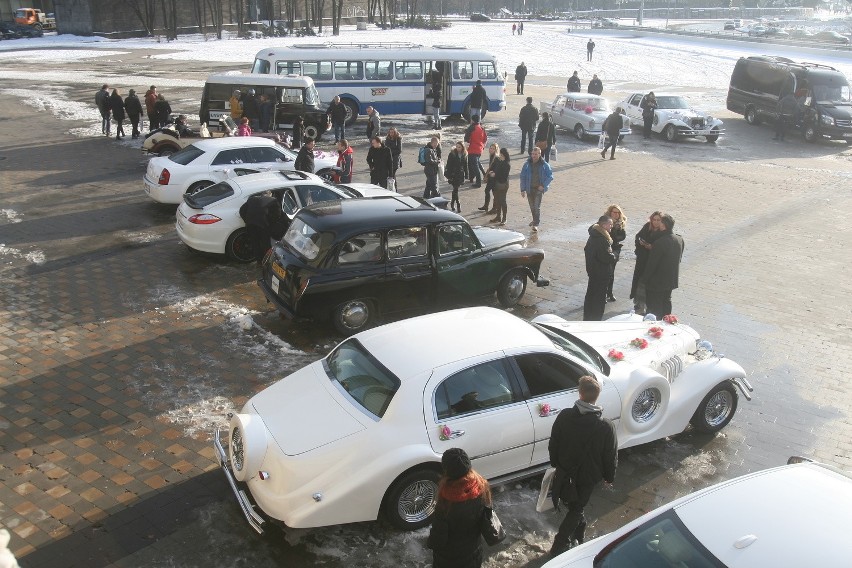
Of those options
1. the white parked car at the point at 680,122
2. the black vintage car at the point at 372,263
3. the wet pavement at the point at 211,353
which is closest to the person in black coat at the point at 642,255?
the wet pavement at the point at 211,353

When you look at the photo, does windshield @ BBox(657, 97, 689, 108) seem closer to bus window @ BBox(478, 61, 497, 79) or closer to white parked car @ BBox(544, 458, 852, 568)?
bus window @ BBox(478, 61, 497, 79)

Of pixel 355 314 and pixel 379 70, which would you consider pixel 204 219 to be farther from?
pixel 379 70

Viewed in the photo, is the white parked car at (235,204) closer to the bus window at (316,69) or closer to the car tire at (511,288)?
the car tire at (511,288)

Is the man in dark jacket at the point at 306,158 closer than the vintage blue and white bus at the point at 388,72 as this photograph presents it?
Yes

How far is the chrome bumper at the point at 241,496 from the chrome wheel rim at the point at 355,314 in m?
3.16

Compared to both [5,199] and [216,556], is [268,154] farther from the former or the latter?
[216,556]

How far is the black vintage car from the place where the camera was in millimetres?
9047

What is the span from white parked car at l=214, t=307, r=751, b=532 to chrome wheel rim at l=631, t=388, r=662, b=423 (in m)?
0.01

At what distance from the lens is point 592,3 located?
148 metres

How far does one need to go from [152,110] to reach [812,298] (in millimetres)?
17002

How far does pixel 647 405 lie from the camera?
22.8ft

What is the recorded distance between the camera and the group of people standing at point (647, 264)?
9.36 m

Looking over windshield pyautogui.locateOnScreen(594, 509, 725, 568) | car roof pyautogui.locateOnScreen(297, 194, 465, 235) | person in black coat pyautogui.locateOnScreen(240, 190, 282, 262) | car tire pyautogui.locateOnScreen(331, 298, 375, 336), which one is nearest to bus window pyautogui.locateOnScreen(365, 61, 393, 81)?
person in black coat pyautogui.locateOnScreen(240, 190, 282, 262)

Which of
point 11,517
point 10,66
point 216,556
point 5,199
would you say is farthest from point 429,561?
point 10,66
